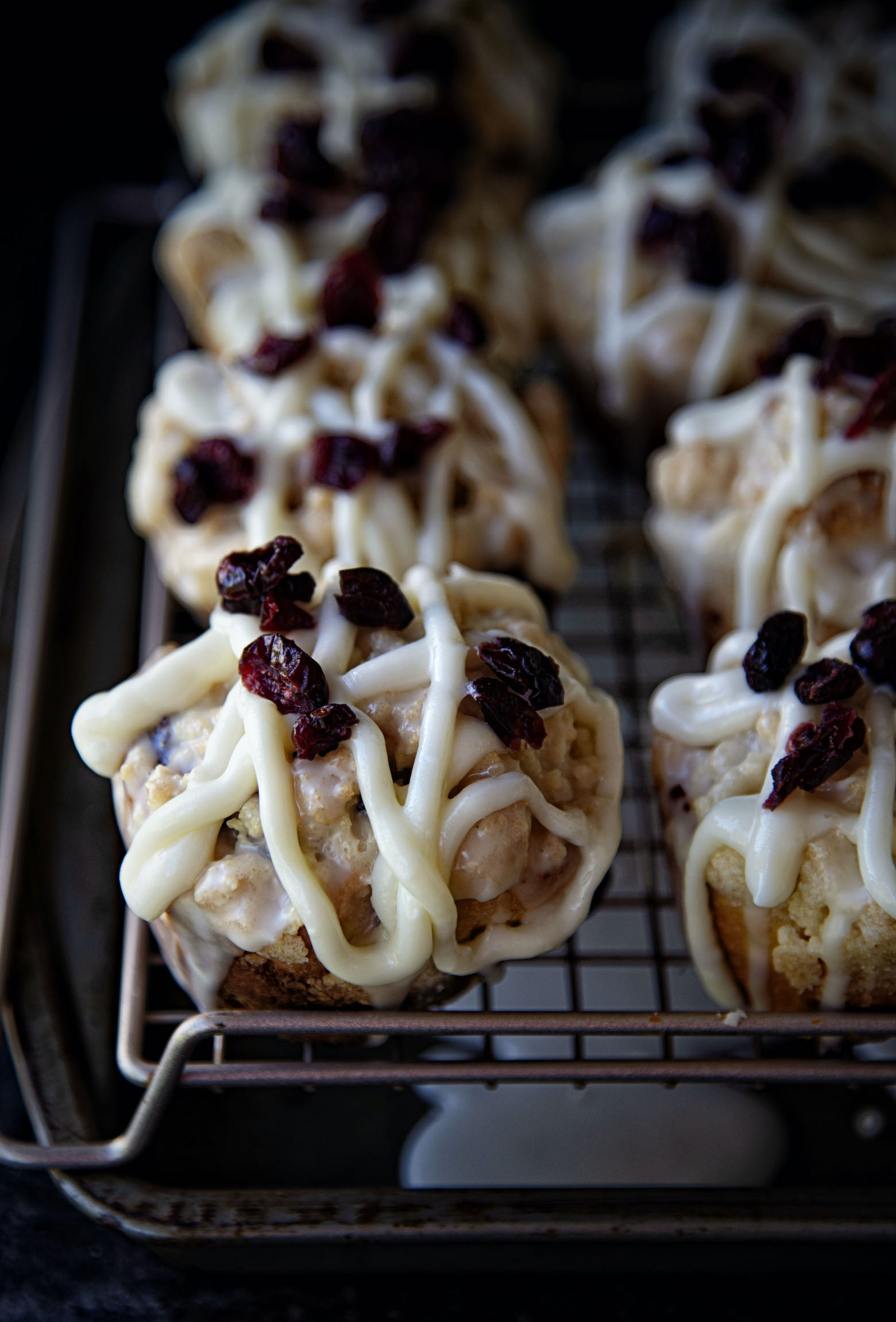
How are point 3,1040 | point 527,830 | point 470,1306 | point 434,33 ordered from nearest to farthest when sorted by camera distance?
point 527,830 → point 470,1306 → point 3,1040 → point 434,33

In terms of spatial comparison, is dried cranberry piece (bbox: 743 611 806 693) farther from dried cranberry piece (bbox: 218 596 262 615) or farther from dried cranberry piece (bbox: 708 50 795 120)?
dried cranberry piece (bbox: 708 50 795 120)

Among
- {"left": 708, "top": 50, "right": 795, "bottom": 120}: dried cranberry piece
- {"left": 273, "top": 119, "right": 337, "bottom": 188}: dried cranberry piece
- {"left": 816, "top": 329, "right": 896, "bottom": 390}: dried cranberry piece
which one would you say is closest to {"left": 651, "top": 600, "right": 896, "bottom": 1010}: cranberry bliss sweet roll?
Result: {"left": 816, "top": 329, "right": 896, "bottom": 390}: dried cranberry piece

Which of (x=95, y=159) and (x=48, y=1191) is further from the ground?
(x=95, y=159)

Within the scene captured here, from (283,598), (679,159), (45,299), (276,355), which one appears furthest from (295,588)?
(45,299)

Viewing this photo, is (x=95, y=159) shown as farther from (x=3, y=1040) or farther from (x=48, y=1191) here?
(x=48, y=1191)

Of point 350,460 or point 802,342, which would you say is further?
point 802,342

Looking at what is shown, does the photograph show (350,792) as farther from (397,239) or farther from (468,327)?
(397,239)

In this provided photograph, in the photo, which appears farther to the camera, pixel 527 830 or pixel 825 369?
pixel 825 369

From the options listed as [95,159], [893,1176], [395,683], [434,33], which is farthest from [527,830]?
Result: [95,159]
